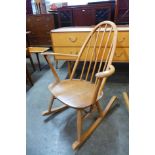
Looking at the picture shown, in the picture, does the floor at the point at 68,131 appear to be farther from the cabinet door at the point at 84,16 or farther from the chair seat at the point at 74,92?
the cabinet door at the point at 84,16

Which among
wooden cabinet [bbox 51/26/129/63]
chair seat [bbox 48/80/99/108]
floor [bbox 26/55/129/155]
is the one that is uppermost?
wooden cabinet [bbox 51/26/129/63]

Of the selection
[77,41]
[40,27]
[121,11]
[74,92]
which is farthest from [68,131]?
[40,27]

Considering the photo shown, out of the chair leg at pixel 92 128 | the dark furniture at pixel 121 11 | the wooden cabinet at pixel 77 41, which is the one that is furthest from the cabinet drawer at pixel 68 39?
the dark furniture at pixel 121 11

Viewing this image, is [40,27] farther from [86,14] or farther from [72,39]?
[72,39]

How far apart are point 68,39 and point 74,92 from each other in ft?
2.93

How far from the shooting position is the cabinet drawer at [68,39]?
1929 millimetres

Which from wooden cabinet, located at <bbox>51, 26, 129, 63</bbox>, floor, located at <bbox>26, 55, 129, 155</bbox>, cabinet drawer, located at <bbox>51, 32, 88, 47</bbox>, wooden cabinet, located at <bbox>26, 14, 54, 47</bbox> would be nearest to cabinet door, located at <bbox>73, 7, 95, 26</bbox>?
wooden cabinet, located at <bbox>26, 14, 54, 47</bbox>

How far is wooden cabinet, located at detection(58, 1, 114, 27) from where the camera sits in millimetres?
2658

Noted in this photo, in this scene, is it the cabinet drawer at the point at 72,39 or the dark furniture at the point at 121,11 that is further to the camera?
the dark furniture at the point at 121,11

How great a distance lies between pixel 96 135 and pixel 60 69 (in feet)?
5.22

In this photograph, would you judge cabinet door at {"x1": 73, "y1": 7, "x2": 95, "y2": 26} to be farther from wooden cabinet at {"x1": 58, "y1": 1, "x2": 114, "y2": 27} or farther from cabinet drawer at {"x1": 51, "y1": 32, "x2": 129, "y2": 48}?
cabinet drawer at {"x1": 51, "y1": 32, "x2": 129, "y2": 48}

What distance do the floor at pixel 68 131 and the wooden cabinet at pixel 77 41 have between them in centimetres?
50

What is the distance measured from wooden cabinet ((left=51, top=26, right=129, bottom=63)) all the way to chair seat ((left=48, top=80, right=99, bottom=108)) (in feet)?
2.02

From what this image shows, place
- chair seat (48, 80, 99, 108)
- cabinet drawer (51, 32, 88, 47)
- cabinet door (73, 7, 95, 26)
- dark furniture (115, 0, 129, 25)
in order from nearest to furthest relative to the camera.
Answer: chair seat (48, 80, 99, 108)
cabinet drawer (51, 32, 88, 47)
dark furniture (115, 0, 129, 25)
cabinet door (73, 7, 95, 26)
